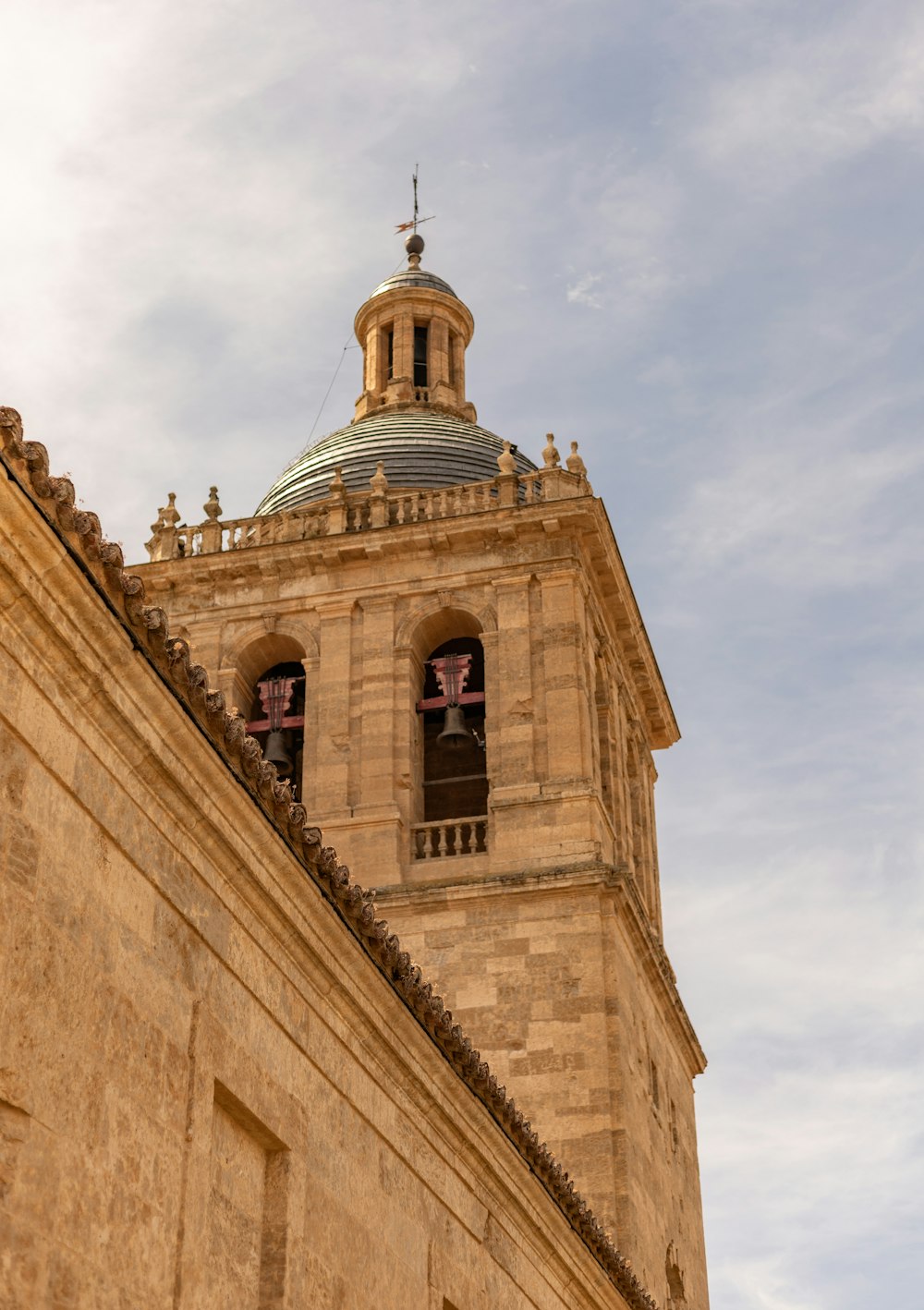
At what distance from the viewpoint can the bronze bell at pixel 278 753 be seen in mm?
26781

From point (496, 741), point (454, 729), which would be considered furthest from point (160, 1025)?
point (454, 729)

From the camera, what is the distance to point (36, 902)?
27.9 ft

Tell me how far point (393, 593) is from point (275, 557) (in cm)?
183

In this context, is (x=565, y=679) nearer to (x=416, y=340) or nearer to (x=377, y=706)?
(x=377, y=706)

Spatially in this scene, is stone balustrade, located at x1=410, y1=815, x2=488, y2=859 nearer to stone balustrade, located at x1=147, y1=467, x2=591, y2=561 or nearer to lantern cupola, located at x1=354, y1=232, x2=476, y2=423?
stone balustrade, located at x1=147, y1=467, x2=591, y2=561

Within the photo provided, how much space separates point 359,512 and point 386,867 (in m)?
6.35

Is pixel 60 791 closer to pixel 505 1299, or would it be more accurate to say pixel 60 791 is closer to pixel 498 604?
pixel 505 1299

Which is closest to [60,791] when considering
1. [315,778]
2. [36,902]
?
[36,902]

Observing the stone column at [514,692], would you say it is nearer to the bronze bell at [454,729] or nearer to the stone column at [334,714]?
the bronze bell at [454,729]

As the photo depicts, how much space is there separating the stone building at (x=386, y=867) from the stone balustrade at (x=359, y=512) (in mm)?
63

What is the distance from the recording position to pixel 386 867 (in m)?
24.7

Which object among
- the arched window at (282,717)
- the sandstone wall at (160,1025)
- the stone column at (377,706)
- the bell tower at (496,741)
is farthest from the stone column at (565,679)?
the sandstone wall at (160,1025)

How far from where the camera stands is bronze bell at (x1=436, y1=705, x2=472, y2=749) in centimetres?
2627

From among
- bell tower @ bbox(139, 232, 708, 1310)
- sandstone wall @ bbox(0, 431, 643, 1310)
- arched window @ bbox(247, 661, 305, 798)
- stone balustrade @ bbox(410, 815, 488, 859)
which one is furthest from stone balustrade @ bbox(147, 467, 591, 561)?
sandstone wall @ bbox(0, 431, 643, 1310)
